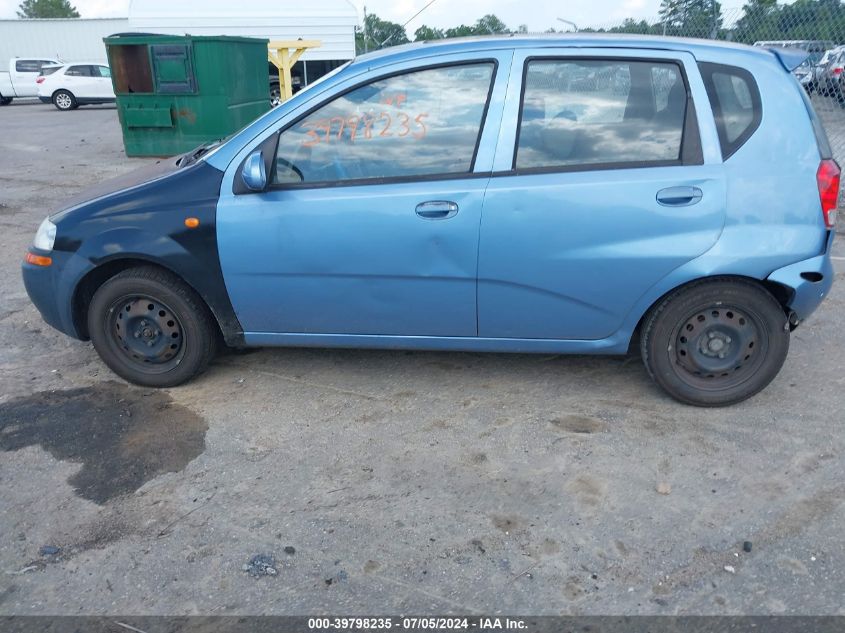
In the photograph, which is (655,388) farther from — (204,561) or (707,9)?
(707,9)

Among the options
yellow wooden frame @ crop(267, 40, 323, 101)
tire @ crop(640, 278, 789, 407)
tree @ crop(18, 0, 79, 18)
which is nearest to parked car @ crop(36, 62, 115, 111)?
yellow wooden frame @ crop(267, 40, 323, 101)

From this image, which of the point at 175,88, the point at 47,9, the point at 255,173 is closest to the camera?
the point at 255,173

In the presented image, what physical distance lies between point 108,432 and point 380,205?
1811 mm

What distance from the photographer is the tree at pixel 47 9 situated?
69.5 meters

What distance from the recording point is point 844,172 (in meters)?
9.42

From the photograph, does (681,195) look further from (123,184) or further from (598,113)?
(123,184)

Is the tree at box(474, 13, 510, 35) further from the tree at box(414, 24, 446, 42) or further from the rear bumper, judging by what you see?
the rear bumper

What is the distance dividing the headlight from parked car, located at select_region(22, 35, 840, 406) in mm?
75

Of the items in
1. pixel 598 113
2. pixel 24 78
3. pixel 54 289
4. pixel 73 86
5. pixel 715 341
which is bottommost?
pixel 73 86

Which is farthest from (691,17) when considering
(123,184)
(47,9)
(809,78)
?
(47,9)

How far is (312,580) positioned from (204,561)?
17.5 inches

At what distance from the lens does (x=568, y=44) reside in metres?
3.74

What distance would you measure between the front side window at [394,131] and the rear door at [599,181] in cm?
20

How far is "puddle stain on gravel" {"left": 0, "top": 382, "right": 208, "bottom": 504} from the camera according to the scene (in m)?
3.44
